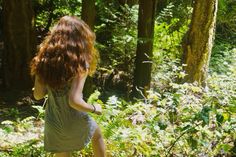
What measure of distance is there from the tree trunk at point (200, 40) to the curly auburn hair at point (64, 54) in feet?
16.6

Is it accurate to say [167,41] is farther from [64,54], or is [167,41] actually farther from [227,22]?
[64,54]

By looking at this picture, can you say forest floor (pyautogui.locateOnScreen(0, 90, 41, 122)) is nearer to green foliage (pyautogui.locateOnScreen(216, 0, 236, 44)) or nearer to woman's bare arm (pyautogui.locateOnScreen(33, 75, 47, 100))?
woman's bare arm (pyautogui.locateOnScreen(33, 75, 47, 100))

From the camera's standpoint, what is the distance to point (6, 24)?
34.8 feet

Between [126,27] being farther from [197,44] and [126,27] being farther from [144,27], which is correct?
[197,44]

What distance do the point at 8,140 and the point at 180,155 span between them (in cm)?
281

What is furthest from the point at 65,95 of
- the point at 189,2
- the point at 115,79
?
the point at 189,2

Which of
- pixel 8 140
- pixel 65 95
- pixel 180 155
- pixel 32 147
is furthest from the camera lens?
pixel 8 140

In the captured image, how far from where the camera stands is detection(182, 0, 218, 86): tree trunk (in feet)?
28.5

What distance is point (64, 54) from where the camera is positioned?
13.0ft

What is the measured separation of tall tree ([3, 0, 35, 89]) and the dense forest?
0.02 m

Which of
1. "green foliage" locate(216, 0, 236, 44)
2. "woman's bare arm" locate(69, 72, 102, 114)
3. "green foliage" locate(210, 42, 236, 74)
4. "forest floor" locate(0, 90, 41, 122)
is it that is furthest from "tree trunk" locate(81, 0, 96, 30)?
"woman's bare arm" locate(69, 72, 102, 114)

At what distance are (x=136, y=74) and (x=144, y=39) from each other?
3.70 feet

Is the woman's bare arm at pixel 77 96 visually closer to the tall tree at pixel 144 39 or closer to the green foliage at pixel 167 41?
the tall tree at pixel 144 39

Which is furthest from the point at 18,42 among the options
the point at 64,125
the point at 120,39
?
the point at 64,125
